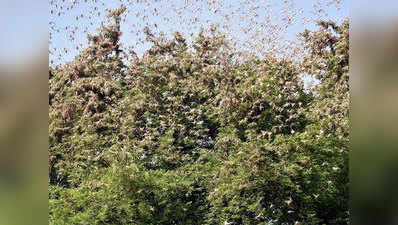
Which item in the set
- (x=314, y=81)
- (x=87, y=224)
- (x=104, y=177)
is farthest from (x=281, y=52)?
(x=87, y=224)

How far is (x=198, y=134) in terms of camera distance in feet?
13.5

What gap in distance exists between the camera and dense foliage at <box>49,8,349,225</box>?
368 centimetres

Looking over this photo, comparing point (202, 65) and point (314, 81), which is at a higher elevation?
point (202, 65)

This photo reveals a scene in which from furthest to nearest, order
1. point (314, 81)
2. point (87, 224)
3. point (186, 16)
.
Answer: point (186, 16), point (314, 81), point (87, 224)

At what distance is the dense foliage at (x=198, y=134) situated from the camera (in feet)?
12.1

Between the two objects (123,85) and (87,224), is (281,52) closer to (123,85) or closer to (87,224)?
(123,85)

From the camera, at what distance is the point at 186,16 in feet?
14.2
